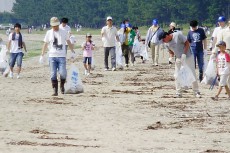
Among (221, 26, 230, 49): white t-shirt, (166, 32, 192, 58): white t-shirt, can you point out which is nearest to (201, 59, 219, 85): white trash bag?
(221, 26, 230, 49): white t-shirt

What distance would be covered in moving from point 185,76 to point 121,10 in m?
112

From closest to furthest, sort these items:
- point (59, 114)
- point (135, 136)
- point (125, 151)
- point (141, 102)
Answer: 1. point (125, 151)
2. point (135, 136)
3. point (59, 114)
4. point (141, 102)

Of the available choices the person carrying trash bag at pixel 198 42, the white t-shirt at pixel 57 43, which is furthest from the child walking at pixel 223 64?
the person carrying trash bag at pixel 198 42

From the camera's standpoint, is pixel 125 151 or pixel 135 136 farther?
pixel 135 136

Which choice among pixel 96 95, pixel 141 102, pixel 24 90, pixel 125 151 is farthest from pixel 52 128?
pixel 24 90

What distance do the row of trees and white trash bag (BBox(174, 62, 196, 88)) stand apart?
90199 mm

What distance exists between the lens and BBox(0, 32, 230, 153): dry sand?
1091 cm

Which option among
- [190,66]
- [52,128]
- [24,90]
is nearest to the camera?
[52,128]

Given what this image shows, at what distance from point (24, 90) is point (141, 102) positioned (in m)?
4.02

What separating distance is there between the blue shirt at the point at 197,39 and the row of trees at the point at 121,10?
86540mm

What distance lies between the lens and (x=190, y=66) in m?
18.2

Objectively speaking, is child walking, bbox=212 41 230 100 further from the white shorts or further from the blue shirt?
the blue shirt

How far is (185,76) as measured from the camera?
1827cm

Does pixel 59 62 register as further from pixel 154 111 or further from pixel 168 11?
pixel 168 11
